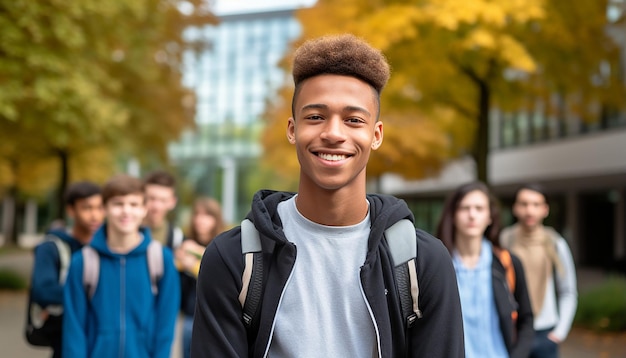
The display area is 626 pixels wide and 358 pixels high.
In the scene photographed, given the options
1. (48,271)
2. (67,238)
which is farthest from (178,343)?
(48,271)

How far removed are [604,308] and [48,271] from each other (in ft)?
36.2

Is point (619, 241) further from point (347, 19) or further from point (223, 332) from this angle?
point (223, 332)

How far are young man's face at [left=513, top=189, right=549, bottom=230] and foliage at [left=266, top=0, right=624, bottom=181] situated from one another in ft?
24.3

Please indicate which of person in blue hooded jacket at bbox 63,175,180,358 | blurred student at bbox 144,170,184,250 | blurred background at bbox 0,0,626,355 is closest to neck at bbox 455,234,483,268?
person in blue hooded jacket at bbox 63,175,180,358

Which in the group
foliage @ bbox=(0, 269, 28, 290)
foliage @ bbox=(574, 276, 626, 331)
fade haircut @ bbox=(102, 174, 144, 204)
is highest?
fade haircut @ bbox=(102, 174, 144, 204)

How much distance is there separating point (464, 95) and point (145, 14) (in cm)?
768

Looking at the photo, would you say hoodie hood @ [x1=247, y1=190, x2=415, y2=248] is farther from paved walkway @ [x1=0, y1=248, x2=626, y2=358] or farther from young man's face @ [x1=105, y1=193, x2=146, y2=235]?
paved walkway @ [x1=0, y1=248, x2=626, y2=358]

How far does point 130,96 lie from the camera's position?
22.2 meters

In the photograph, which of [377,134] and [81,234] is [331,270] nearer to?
[377,134]

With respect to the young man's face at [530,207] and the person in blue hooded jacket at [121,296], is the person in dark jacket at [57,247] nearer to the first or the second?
the person in blue hooded jacket at [121,296]

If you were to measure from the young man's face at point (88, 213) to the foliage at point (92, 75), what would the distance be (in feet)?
29.6

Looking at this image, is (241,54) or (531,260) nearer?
(531,260)

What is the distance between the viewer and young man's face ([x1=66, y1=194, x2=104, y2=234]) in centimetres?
614

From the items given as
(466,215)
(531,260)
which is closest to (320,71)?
(466,215)
